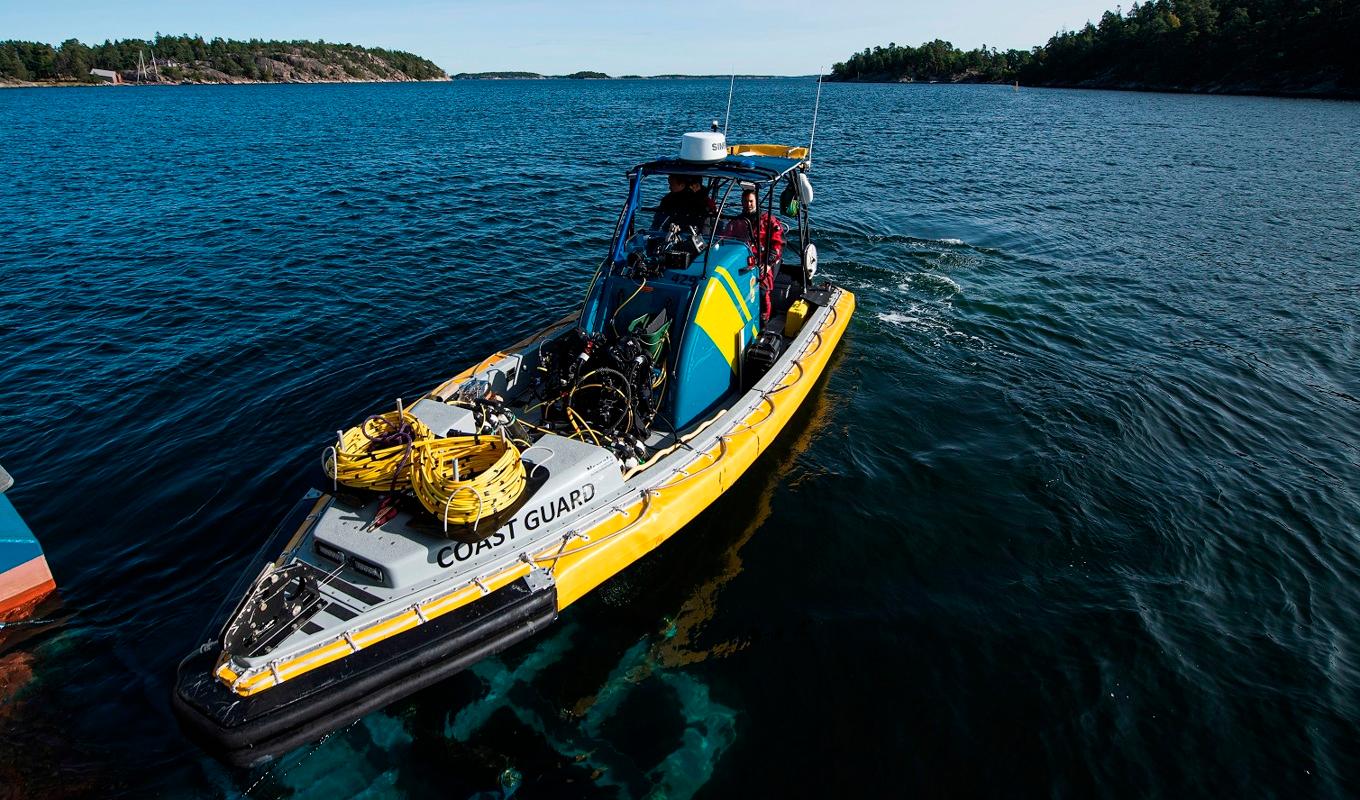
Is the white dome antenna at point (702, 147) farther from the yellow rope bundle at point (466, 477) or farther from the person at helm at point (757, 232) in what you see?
the yellow rope bundle at point (466, 477)

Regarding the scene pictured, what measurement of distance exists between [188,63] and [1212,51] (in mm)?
168461

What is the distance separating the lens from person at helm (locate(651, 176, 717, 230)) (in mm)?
9758

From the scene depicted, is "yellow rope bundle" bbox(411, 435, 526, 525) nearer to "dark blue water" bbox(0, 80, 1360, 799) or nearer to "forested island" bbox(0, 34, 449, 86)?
"dark blue water" bbox(0, 80, 1360, 799)

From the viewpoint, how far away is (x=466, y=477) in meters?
5.83

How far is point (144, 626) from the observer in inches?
252

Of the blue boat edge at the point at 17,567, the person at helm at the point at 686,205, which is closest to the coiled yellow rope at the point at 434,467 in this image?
the blue boat edge at the point at 17,567

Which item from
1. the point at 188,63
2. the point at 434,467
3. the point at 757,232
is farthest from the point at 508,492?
the point at 188,63

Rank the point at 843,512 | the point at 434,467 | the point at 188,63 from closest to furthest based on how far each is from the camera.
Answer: the point at 434,467 < the point at 843,512 < the point at 188,63

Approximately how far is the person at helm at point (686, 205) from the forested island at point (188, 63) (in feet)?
476

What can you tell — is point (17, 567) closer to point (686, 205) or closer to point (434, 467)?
point (434, 467)

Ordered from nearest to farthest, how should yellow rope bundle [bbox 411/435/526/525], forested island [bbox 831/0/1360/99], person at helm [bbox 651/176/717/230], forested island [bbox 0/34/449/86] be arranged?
yellow rope bundle [bbox 411/435/526/525] → person at helm [bbox 651/176/717/230] → forested island [bbox 831/0/1360/99] → forested island [bbox 0/34/449/86]

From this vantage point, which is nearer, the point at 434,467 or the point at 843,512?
the point at 434,467

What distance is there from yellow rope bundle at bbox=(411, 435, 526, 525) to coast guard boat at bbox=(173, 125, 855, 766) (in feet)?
0.06

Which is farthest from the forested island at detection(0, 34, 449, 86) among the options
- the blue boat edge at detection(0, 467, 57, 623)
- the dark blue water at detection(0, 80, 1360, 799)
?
the blue boat edge at detection(0, 467, 57, 623)
